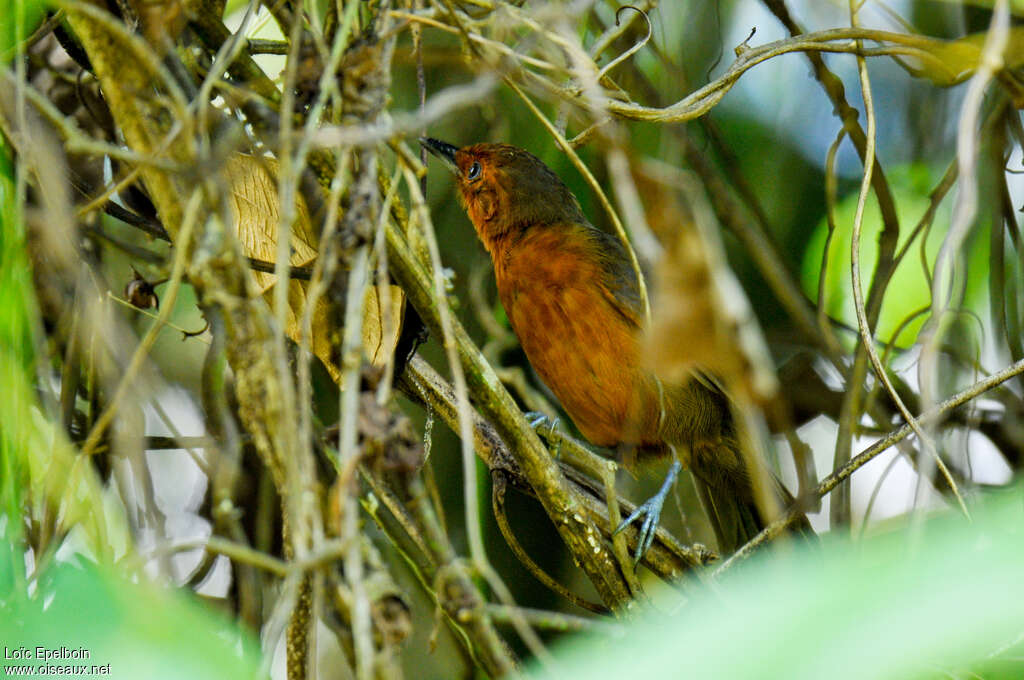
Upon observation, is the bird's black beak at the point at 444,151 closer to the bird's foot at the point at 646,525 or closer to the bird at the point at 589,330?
the bird at the point at 589,330

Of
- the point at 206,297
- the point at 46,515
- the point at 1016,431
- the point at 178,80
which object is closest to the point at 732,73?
the point at 178,80

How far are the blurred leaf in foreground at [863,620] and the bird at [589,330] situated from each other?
93.3 inches

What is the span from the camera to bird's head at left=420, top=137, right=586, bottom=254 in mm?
3340

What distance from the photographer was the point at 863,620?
0.55 m

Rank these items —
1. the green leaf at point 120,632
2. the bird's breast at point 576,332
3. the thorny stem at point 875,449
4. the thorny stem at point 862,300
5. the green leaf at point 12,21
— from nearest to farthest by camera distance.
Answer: the green leaf at point 120,632, the green leaf at point 12,21, the thorny stem at point 862,300, the thorny stem at point 875,449, the bird's breast at point 576,332

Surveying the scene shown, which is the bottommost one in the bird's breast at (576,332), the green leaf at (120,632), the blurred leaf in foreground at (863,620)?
the bird's breast at (576,332)

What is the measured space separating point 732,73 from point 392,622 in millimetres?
1397

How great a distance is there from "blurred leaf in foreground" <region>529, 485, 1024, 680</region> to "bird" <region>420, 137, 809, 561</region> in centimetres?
237

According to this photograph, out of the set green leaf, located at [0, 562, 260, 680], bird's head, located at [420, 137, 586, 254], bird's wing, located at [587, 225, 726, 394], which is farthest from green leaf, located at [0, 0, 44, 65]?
bird's wing, located at [587, 225, 726, 394]

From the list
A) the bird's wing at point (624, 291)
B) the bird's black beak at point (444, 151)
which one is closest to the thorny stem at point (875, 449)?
the bird's wing at point (624, 291)

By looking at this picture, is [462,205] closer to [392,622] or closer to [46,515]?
[46,515]

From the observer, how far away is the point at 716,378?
3127mm

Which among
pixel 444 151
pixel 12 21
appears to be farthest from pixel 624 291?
pixel 12 21

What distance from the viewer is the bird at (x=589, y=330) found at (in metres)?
3.11
